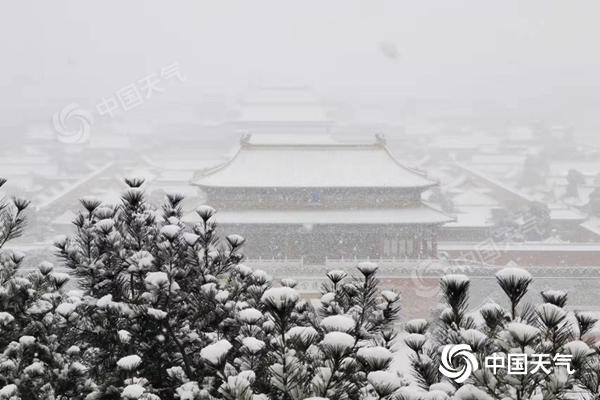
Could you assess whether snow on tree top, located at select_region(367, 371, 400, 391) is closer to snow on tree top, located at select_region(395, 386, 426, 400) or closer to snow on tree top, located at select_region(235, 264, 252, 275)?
snow on tree top, located at select_region(395, 386, 426, 400)

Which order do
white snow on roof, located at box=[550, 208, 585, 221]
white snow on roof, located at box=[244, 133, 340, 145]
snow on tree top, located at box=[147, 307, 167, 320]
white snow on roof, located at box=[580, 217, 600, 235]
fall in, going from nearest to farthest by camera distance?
snow on tree top, located at box=[147, 307, 167, 320] → white snow on roof, located at box=[580, 217, 600, 235] → white snow on roof, located at box=[550, 208, 585, 221] → white snow on roof, located at box=[244, 133, 340, 145]

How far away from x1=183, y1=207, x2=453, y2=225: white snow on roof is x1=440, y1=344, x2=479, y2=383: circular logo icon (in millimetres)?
8699

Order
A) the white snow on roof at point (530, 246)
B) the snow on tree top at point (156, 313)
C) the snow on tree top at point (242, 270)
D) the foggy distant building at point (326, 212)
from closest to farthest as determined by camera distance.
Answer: the snow on tree top at point (156, 313), the snow on tree top at point (242, 270), the foggy distant building at point (326, 212), the white snow on roof at point (530, 246)

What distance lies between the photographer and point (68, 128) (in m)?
37.3

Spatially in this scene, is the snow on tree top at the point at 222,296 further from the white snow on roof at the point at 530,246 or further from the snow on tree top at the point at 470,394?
the white snow on roof at the point at 530,246

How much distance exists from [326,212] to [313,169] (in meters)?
0.94

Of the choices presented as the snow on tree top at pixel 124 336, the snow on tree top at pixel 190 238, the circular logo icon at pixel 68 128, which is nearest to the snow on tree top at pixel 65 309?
the snow on tree top at pixel 124 336

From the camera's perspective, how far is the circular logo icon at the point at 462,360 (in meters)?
1.80

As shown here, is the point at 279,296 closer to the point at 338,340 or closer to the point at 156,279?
the point at 338,340

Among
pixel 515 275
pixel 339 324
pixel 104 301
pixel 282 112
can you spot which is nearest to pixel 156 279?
pixel 104 301

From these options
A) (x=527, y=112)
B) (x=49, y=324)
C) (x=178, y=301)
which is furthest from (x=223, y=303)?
(x=527, y=112)

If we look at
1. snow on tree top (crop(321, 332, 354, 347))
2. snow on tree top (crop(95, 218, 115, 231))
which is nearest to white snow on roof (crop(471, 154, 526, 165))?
snow on tree top (crop(95, 218, 115, 231))

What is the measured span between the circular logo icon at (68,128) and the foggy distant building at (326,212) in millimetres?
27333

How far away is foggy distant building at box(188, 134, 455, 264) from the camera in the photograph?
10734 millimetres
